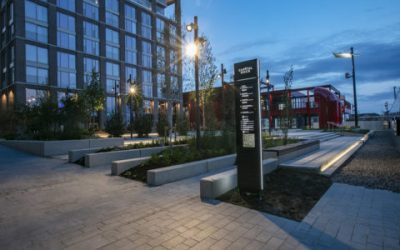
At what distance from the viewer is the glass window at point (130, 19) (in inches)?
2131

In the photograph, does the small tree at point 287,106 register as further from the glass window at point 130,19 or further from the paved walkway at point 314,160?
the glass window at point 130,19

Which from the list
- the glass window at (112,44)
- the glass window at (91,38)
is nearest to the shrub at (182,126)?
the glass window at (91,38)

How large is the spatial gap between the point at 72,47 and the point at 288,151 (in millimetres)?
45427

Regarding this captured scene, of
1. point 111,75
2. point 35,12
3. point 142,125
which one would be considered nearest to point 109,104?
point 111,75

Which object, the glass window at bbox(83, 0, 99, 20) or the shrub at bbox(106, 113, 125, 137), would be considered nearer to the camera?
the shrub at bbox(106, 113, 125, 137)

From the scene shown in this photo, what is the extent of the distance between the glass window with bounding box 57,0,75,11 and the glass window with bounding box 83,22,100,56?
3101mm

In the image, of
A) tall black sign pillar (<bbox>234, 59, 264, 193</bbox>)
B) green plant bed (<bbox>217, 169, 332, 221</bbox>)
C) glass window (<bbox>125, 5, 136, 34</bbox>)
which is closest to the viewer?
green plant bed (<bbox>217, 169, 332, 221</bbox>)

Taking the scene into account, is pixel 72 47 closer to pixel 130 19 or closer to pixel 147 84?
pixel 130 19

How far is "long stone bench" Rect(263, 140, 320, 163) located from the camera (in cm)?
891

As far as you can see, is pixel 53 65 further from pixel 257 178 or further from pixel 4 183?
pixel 257 178

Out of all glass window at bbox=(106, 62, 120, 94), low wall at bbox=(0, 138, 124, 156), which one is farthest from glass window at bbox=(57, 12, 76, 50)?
low wall at bbox=(0, 138, 124, 156)

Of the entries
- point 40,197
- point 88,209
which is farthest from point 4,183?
point 88,209

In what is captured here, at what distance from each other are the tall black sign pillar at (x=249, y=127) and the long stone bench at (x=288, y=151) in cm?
362

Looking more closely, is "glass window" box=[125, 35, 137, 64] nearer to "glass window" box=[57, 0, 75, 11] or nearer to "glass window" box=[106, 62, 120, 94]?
"glass window" box=[106, 62, 120, 94]
